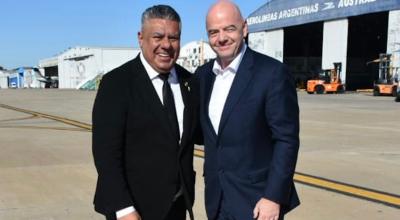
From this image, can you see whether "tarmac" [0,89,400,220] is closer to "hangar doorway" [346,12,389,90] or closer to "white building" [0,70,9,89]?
"hangar doorway" [346,12,389,90]

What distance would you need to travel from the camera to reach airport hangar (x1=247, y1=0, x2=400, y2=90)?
130 ft

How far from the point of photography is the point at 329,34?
4331 cm

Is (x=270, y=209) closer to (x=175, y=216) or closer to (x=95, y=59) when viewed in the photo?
(x=175, y=216)

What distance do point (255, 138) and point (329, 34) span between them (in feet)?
141

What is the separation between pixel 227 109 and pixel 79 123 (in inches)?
521

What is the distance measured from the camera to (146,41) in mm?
2627

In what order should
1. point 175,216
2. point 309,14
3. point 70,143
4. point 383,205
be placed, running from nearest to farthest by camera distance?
1. point 175,216
2. point 383,205
3. point 70,143
4. point 309,14

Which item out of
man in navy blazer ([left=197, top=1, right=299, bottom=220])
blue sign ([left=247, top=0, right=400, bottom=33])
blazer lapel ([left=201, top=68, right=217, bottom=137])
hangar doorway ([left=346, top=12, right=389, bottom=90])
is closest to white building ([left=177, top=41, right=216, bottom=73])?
blue sign ([left=247, top=0, right=400, bottom=33])

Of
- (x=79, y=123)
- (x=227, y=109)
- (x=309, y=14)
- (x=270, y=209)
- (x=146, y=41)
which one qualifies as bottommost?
(x=79, y=123)

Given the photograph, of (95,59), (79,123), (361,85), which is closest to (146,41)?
(79,123)

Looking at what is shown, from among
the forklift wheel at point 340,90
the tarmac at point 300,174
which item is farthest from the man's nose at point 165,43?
the forklift wheel at point 340,90

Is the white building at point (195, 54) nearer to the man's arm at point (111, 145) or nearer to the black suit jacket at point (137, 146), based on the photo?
the black suit jacket at point (137, 146)

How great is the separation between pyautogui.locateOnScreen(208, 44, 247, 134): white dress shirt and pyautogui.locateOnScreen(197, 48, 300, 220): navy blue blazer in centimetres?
3

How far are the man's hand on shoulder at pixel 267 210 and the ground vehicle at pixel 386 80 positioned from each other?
34.7 meters
